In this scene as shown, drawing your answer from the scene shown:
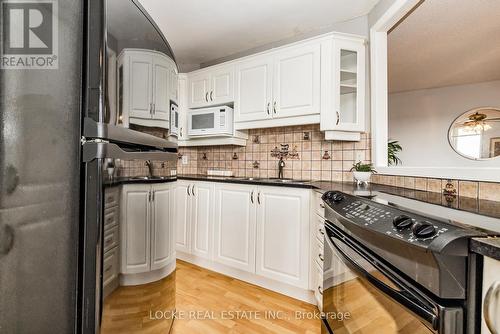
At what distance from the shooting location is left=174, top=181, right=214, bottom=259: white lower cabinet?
92.1 inches

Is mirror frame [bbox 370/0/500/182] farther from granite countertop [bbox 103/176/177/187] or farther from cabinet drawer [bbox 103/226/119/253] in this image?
cabinet drawer [bbox 103/226/119/253]

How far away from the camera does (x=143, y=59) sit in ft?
3.19

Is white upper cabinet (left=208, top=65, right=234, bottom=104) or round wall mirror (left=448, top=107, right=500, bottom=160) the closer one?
white upper cabinet (left=208, top=65, right=234, bottom=104)

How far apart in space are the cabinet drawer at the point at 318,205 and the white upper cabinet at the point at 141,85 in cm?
120

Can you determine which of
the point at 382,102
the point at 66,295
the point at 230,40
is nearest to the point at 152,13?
the point at 230,40

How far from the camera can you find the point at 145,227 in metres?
1.01

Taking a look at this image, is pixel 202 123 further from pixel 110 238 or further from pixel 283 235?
pixel 110 238

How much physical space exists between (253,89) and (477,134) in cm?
308

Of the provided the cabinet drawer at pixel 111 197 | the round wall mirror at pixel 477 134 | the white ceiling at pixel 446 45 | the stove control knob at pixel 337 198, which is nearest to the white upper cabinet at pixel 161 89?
the cabinet drawer at pixel 111 197

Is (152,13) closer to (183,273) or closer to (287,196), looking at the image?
(287,196)

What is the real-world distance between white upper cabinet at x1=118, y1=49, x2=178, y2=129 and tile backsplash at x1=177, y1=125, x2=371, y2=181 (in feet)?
5.05

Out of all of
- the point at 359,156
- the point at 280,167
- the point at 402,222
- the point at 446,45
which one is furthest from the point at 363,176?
the point at 446,45

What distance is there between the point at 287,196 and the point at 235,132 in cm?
Result: 106

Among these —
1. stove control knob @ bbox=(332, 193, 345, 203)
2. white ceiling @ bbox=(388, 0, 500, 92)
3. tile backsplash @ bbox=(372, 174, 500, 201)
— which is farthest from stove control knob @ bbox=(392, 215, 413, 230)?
white ceiling @ bbox=(388, 0, 500, 92)
